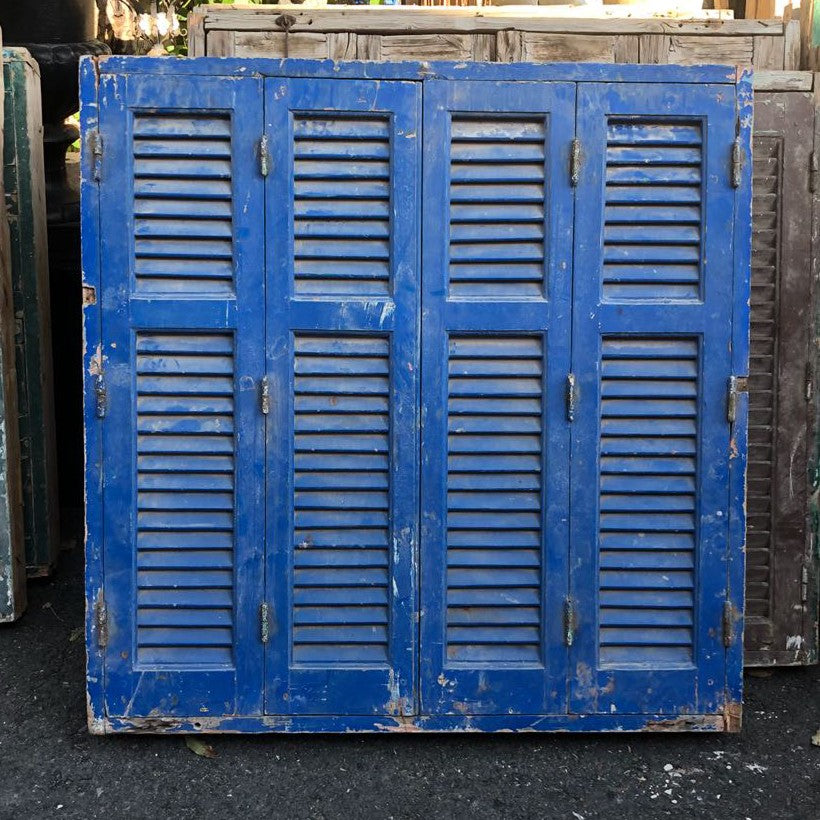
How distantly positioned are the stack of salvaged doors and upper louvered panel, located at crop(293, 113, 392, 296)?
5.13 ft

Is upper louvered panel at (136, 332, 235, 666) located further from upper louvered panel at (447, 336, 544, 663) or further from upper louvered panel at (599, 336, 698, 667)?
upper louvered panel at (599, 336, 698, 667)

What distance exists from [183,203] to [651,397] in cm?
154

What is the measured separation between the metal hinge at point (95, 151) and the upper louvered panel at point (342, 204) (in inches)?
22.5

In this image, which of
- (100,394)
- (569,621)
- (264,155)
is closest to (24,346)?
(100,394)

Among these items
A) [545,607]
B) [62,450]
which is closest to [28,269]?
[62,450]

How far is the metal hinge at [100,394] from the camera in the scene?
297cm

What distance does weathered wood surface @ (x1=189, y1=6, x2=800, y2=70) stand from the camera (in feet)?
11.7

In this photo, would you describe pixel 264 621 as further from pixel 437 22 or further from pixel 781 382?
pixel 437 22

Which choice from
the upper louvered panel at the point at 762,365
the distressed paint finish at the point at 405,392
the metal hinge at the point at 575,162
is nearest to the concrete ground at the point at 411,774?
the distressed paint finish at the point at 405,392

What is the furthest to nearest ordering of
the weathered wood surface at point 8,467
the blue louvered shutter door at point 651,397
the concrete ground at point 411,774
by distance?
the weathered wood surface at point 8,467 < the blue louvered shutter door at point 651,397 < the concrete ground at point 411,774

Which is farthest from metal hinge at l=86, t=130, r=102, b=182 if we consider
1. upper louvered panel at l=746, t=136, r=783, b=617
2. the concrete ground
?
upper louvered panel at l=746, t=136, r=783, b=617

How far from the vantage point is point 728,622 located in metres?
3.06

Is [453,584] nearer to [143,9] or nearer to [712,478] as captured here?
[712,478]

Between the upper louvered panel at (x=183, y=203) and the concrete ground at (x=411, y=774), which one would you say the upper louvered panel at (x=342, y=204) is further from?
the concrete ground at (x=411, y=774)
